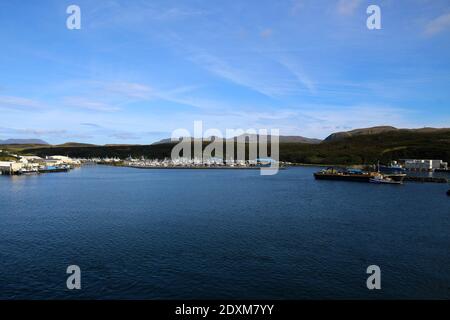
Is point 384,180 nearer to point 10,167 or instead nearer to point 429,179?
point 429,179

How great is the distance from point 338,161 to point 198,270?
90891 millimetres

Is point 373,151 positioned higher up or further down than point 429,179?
higher up

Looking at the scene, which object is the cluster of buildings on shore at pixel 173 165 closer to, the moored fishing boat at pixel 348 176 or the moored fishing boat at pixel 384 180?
the moored fishing boat at pixel 348 176

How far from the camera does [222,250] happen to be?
15.3 meters

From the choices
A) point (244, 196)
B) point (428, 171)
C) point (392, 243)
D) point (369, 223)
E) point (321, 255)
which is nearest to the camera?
point (321, 255)

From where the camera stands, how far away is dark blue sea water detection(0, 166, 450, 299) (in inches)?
449

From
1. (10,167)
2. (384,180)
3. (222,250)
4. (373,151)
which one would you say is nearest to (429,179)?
(384,180)

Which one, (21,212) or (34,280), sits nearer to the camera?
(34,280)

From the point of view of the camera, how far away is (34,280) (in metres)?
11.8

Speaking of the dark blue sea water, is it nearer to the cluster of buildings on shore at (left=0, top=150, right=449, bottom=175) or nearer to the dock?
the dock

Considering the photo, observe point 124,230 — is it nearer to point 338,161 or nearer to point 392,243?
point 392,243

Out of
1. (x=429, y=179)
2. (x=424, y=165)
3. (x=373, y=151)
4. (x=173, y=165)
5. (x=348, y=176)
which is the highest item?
(x=373, y=151)

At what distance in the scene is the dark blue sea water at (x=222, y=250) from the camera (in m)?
11.4
